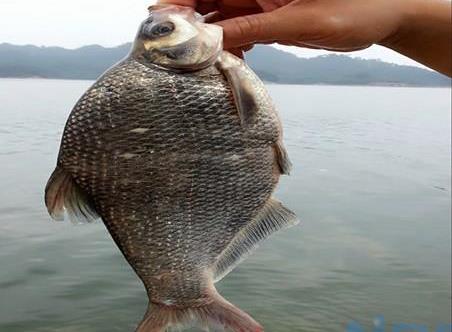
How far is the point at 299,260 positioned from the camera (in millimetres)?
13539

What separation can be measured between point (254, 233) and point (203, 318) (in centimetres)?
31

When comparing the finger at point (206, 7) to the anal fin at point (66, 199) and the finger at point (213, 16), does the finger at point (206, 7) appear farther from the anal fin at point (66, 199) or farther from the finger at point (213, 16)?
the anal fin at point (66, 199)

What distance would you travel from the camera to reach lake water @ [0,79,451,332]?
36.1 ft

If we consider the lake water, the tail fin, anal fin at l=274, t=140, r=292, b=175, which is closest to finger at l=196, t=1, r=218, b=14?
anal fin at l=274, t=140, r=292, b=175

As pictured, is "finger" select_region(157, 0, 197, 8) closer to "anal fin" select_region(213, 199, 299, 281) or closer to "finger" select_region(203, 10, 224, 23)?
"finger" select_region(203, 10, 224, 23)

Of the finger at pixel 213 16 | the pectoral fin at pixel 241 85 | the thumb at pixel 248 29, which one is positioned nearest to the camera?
the pectoral fin at pixel 241 85

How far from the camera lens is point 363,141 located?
3022cm

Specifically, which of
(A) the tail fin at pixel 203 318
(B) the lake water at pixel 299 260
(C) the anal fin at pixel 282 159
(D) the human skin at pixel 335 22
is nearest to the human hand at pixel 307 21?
(D) the human skin at pixel 335 22

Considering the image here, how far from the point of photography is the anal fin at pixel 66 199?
1754 mm

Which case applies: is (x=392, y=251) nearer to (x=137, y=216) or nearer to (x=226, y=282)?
(x=226, y=282)

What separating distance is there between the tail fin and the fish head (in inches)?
28.7

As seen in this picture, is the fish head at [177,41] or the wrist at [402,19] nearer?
the fish head at [177,41]

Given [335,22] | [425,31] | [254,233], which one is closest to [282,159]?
[254,233]

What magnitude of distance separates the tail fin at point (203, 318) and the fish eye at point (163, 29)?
2.69 feet
